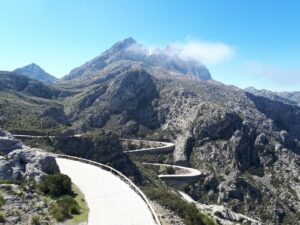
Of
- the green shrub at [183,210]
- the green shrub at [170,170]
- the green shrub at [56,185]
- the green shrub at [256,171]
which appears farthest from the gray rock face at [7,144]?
the green shrub at [256,171]

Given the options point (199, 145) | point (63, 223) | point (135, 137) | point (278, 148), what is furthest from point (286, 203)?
point (63, 223)

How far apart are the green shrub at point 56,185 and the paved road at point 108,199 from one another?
1.97m

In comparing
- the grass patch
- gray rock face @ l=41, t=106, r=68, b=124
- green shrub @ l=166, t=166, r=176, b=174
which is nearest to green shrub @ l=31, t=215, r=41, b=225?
the grass patch

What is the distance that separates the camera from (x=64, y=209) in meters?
30.4

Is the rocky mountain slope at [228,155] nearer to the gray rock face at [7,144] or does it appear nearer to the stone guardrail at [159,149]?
the stone guardrail at [159,149]

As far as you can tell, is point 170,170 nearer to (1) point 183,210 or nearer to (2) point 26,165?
(2) point 26,165

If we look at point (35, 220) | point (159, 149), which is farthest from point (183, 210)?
point (159, 149)

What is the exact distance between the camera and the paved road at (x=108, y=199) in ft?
97.0

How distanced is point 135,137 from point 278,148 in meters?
59.2

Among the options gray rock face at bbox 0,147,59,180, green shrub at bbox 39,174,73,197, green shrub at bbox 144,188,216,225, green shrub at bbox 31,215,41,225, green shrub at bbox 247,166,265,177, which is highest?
gray rock face at bbox 0,147,59,180

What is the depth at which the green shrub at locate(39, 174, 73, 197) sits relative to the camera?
3559 centimetres

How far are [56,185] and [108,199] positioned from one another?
15.5 feet

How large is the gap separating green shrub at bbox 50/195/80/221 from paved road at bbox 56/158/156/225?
1.31 m

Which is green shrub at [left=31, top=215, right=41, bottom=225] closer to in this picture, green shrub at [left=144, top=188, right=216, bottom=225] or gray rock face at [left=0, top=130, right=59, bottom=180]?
green shrub at [left=144, top=188, right=216, bottom=225]
